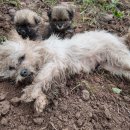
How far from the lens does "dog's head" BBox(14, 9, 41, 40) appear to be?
5.73 metres

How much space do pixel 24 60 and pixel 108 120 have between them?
141 centimetres

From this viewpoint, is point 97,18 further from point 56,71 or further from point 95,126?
point 95,126

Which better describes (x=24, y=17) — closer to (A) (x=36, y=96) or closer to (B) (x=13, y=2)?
(B) (x=13, y=2)

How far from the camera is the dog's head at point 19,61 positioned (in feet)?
16.0

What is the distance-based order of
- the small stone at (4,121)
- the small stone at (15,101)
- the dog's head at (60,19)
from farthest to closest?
the dog's head at (60,19)
the small stone at (15,101)
the small stone at (4,121)

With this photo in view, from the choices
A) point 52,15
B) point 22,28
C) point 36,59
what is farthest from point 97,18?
point 36,59

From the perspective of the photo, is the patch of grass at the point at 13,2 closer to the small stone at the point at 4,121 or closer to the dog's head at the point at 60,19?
the dog's head at the point at 60,19

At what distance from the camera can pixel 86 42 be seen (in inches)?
216

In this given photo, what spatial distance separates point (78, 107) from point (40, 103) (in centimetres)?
50

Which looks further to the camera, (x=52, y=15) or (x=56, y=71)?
(x=52, y=15)

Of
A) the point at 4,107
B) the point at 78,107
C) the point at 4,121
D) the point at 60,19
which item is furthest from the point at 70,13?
the point at 4,121

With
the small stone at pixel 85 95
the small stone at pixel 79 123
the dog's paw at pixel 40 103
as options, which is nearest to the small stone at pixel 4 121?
the dog's paw at pixel 40 103

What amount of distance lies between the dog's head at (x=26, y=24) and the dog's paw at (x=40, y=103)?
1.50 m

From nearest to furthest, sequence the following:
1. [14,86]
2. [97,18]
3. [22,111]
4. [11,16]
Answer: [22,111] → [14,86] → [11,16] → [97,18]
